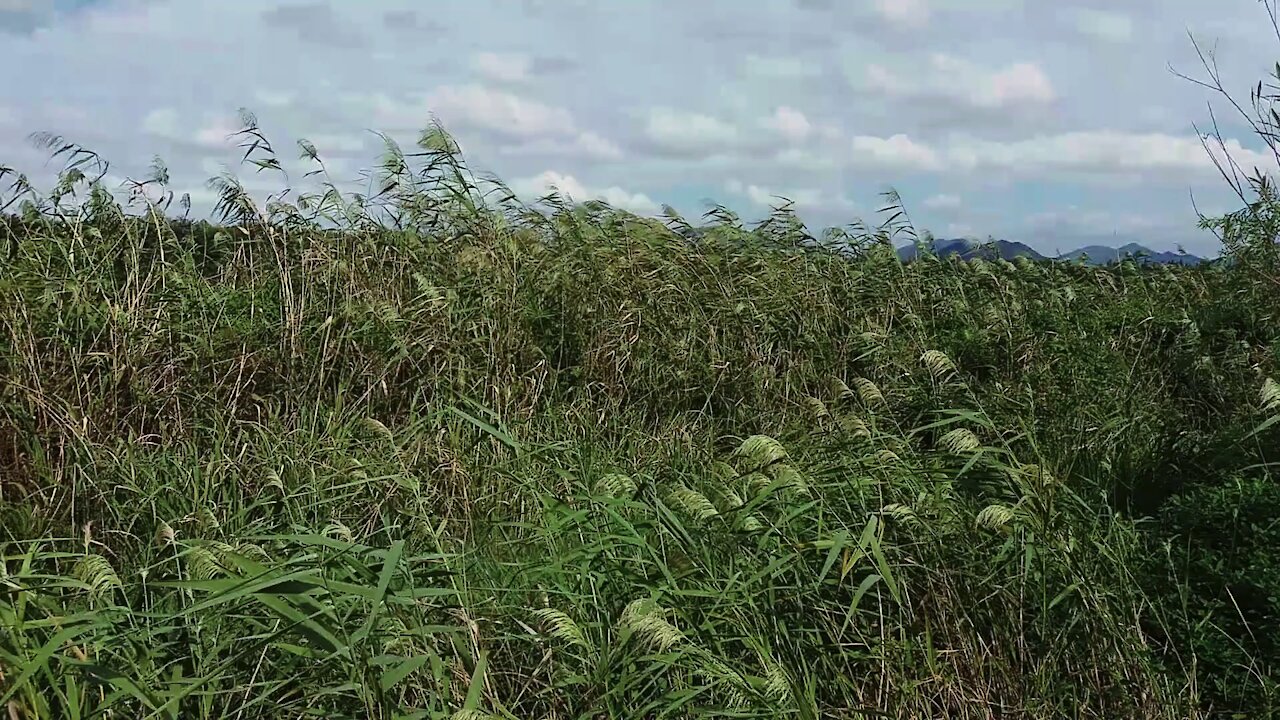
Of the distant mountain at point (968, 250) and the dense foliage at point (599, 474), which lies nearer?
the dense foliage at point (599, 474)

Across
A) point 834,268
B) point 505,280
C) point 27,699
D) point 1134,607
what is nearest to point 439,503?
point 27,699

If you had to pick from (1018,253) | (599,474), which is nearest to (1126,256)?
(1018,253)

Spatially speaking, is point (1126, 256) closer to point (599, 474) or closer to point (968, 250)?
point (968, 250)

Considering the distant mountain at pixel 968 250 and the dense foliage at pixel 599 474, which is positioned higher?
the distant mountain at pixel 968 250

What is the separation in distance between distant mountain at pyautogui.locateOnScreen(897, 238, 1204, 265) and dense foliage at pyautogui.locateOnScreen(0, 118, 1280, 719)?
49cm

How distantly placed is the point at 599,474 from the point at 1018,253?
554 cm

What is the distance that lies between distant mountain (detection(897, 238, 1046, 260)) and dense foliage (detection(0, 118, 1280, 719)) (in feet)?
0.91

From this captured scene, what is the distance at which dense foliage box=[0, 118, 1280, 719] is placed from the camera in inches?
102

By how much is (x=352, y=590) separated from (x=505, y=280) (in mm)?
3085

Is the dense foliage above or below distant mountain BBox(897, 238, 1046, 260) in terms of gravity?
below

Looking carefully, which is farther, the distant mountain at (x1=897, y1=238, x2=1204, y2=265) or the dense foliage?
the distant mountain at (x1=897, y1=238, x2=1204, y2=265)

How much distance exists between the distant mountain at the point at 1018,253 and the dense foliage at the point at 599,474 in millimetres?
486

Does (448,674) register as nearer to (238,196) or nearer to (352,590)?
(352,590)

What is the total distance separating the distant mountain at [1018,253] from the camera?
22.8 ft
